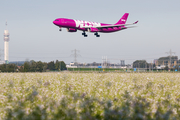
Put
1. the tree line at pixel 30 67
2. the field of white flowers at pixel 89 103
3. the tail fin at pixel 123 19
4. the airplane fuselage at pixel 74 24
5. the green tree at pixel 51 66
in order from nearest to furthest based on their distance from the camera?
1. the field of white flowers at pixel 89 103
2. the airplane fuselage at pixel 74 24
3. the tail fin at pixel 123 19
4. the tree line at pixel 30 67
5. the green tree at pixel 51 66

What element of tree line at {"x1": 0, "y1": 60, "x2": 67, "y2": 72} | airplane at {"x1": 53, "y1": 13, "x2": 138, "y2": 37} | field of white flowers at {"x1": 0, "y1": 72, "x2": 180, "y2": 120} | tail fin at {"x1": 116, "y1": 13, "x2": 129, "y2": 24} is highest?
tail fin at {"x1": 116, "y1": 13, "x2": 129, "y2": 24}

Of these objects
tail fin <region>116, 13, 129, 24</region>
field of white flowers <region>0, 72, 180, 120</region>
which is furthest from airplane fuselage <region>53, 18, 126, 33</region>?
field of white flowers <region>0, 72, 180, 120</region>

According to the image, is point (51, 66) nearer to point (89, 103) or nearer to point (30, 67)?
point (30, 67)

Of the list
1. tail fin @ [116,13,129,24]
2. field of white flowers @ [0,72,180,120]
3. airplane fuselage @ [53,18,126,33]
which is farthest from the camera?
tail fin @ [116,13,129,24]

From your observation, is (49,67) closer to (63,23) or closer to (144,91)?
(63,23)

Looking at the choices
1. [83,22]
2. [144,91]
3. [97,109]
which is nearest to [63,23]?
[83,22]

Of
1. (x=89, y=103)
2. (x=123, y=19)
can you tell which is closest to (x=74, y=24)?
(x=123, y=19)

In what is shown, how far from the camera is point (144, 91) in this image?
1335cm

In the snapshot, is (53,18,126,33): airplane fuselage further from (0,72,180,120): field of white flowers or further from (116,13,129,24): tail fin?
(0,72,180,120): field of white flowers

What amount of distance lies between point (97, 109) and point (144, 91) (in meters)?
4.80

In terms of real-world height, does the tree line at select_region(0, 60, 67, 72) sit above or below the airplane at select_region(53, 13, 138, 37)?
below

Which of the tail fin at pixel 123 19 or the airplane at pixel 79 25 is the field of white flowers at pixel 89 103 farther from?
the tail fin at pixel 123 19

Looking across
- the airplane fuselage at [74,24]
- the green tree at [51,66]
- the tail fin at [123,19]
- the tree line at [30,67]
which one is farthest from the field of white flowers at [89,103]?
the green tree at [51,66]

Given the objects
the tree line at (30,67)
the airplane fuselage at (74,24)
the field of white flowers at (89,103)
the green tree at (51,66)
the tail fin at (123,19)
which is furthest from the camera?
the green tree at (51,66)
